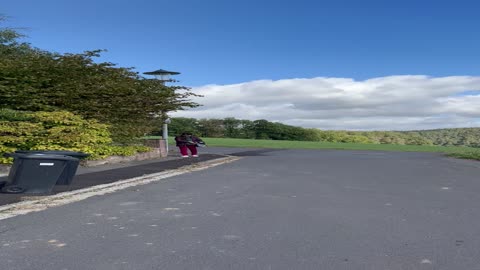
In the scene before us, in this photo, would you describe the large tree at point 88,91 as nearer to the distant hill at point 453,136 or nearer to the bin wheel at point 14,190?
the bin wheel at point 14,190

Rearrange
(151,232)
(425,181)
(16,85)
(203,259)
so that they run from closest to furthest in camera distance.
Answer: (203,259) < (151,232) < (425,181) < (16,85)

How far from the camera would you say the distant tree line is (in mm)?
50812

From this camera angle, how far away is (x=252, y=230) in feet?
19.3

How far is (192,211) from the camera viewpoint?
23.7 ft

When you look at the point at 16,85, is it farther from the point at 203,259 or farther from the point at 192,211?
the point at 203,259

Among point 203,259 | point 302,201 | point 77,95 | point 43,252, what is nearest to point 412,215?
point 302,201

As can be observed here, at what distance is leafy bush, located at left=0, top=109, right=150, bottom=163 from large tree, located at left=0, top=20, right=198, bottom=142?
112cm

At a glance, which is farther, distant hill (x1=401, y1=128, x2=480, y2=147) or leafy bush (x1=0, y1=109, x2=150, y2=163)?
distant hill (x1=401, y1=128, x2=480, y2=147)

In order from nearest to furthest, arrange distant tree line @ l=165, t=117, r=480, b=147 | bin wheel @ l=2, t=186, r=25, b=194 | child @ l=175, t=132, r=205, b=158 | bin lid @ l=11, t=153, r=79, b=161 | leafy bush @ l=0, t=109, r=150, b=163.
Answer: bin lid @ l=11, t=153, r=79, b=161 < bin wheel @ l=2, t=186, r=25, b=194 < leafy bush @ l=0, t=109, r=150, b=163 < child @ l=175, t=132, r=205, b=158 < distant tree line @ l=165, t=117, r=480, b=147

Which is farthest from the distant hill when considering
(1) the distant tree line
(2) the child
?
(2) the child

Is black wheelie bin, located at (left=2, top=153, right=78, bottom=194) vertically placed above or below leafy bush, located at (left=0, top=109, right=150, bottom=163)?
below

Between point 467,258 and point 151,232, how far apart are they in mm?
3536

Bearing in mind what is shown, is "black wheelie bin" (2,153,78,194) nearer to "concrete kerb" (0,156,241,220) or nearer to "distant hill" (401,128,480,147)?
"concrete kerb" (0,156,241,220)

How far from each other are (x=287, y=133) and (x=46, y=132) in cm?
4145
